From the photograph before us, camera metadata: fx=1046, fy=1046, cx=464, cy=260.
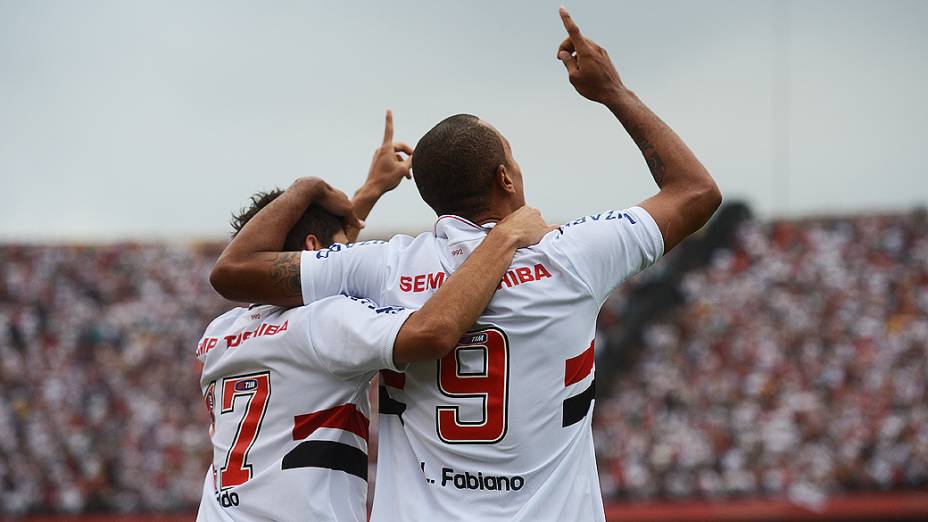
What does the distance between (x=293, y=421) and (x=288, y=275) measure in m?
0.47

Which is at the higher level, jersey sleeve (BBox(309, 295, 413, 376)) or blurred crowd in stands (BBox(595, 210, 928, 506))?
jersey sleeve (BBox(309, 295, 413, 376))

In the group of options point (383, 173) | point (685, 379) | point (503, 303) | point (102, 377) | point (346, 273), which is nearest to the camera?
point (503, 303)

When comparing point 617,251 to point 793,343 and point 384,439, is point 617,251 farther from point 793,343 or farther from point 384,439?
point 793,343

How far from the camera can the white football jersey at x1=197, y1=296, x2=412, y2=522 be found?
10.6 feet

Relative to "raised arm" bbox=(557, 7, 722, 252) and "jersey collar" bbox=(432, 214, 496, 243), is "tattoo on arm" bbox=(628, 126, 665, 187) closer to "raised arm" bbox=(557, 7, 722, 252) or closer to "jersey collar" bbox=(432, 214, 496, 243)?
"raised arm" bbox=(557, 7, 722, 252)

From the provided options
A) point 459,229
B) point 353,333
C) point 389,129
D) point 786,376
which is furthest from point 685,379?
point 353,333

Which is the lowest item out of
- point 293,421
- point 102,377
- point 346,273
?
point 102,377

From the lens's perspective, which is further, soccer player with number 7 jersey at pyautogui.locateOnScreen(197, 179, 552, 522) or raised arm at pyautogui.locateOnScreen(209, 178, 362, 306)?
raised arm at pyautogui.locateOnScreen(209, 178, 362, 306)

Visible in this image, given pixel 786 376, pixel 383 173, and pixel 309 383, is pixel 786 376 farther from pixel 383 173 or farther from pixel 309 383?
pixel 309 383

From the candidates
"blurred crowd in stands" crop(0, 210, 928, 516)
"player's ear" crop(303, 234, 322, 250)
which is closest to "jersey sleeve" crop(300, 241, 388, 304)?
"player's ear" crop(303, 234, 322, 250)

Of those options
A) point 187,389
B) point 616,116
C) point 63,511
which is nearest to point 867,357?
point 187,389

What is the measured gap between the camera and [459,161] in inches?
123

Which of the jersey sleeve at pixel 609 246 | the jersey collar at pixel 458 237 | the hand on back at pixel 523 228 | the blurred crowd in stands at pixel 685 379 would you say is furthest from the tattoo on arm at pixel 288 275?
the blurred crowd in stands at pixel 685 379

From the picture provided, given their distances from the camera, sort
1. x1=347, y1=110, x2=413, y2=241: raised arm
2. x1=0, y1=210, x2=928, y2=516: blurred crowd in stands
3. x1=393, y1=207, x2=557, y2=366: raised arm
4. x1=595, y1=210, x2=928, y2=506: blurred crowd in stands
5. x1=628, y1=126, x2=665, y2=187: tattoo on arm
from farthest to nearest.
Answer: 1. x1=0, y1=210, x2=928, y2=516: blurred crowd in stands
2. x1=595, y1=210, x2=928, y2=506: blurred crowd in stands
3. x1=347, y1=110, x2=413, y2=241: raised arm
4. x1=628, y1=126, x2=665, y2=187: tattoo on arm
5. x1=393, y1=207, x2=557, y2=366: raised arm
